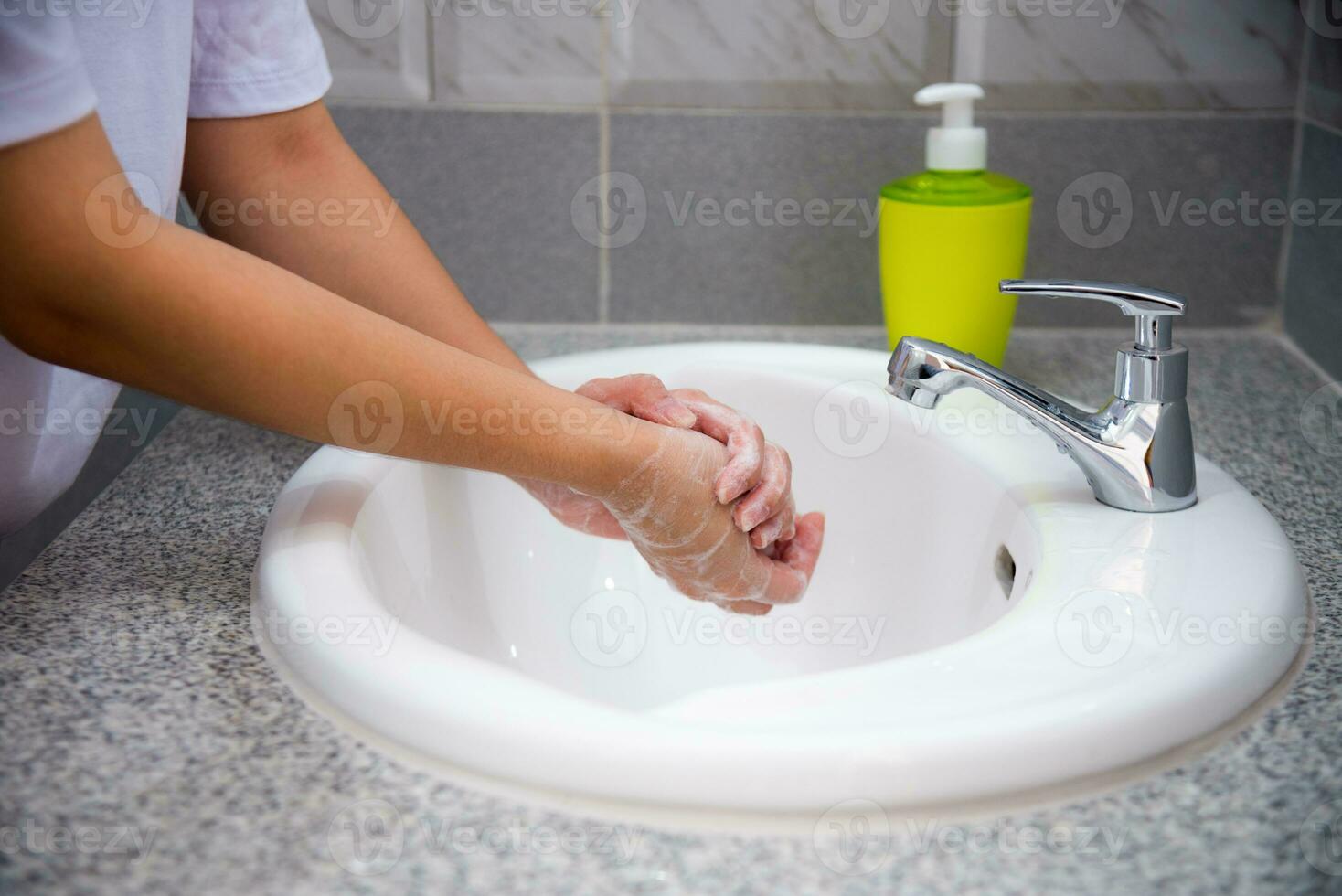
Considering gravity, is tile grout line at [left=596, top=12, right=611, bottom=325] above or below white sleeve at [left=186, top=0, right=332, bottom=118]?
below

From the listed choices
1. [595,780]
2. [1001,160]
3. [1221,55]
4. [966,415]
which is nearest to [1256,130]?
[1221,55]

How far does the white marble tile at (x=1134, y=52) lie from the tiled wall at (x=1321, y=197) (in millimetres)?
27

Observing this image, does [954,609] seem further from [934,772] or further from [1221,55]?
[1221,55]

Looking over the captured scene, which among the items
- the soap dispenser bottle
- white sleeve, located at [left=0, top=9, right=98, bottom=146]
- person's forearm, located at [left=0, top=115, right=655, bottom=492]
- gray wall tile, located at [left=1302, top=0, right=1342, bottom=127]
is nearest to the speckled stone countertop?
person's forearm, located at [left=0, top=115, right=655, bottom=492]

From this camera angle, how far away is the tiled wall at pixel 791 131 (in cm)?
96

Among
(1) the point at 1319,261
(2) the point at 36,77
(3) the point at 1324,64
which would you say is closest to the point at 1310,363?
(1) the point at 1319,261

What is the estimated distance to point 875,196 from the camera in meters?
1.00

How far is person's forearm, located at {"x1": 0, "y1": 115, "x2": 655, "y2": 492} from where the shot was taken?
0.44 metres

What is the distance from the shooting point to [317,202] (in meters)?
0.74

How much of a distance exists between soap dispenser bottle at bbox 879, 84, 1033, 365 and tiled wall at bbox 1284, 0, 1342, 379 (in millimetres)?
231

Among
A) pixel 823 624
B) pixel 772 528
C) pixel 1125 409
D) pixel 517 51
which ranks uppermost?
pixel 517 51

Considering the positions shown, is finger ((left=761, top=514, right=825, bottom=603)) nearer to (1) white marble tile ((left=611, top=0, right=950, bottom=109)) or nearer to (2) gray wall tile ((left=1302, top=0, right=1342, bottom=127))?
(1) white marble tile ((left=611, top=0, right=950, bottom=109))

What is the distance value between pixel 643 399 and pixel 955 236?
0.26 meters

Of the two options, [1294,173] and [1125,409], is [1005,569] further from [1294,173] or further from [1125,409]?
[1294,173]
